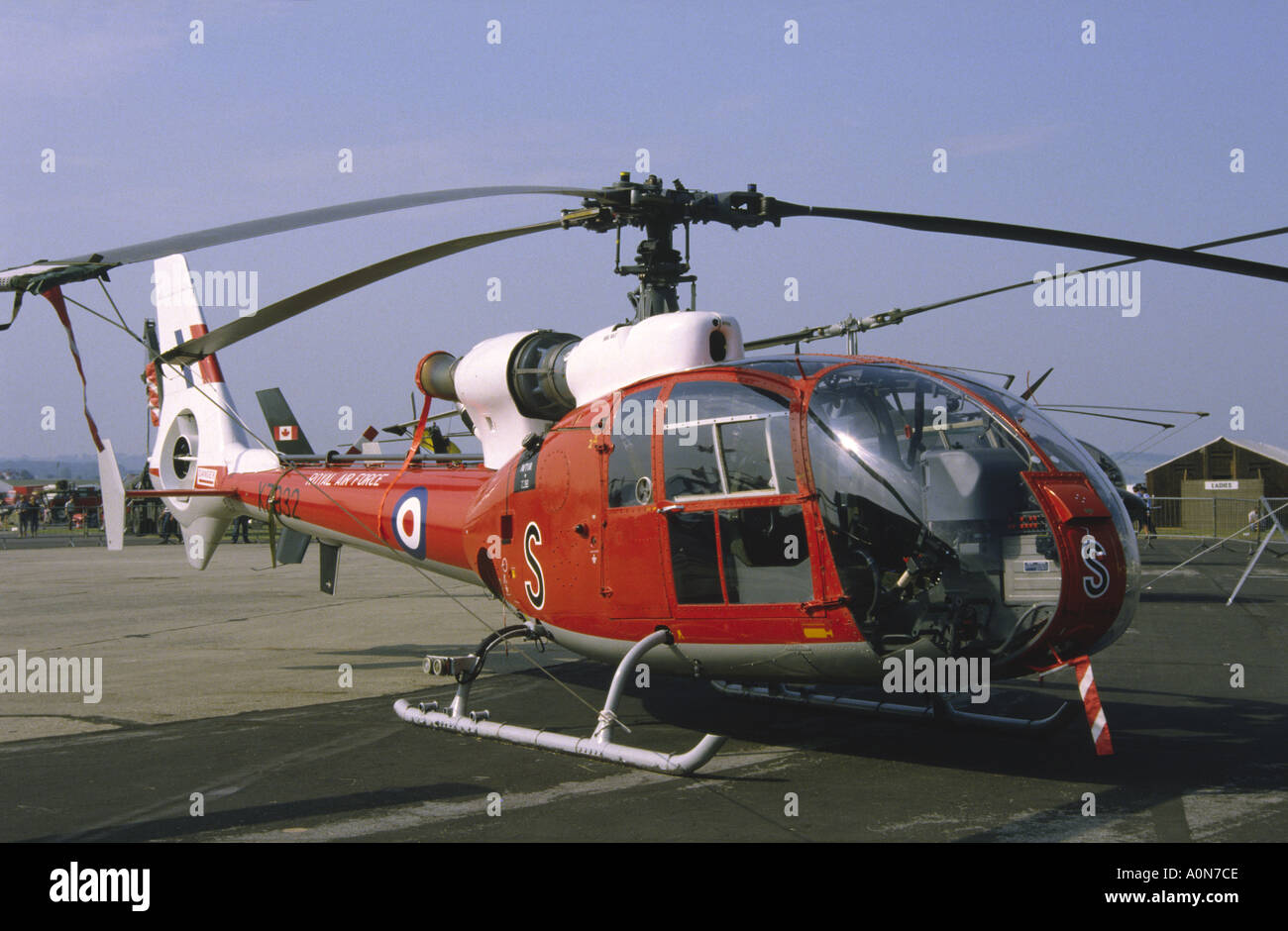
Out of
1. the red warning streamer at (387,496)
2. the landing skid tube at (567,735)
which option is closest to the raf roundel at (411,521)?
the red warning streamer at (387,496)

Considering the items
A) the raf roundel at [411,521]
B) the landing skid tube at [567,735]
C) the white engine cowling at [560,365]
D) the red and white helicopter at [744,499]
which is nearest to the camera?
the red and white helicopter at [744,499]

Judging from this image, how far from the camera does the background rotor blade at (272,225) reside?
6.94 metres

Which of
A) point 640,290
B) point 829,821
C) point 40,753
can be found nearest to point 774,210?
point 640,290

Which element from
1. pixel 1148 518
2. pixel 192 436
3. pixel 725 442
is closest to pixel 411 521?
pixel 725 442

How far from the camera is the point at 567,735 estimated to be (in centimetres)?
848

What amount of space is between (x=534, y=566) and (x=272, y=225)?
11.2 feet

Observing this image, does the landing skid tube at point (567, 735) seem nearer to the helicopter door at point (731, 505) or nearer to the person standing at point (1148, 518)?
the helicopter door at point (731, 505)

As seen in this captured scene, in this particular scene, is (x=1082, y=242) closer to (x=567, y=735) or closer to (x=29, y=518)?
(x=567, y=735)

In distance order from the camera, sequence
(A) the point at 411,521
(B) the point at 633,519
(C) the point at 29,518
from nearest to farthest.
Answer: (B) the point at 633,519 → (A) the point at 411,521 → (C) the point at 29,518

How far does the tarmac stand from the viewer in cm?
625

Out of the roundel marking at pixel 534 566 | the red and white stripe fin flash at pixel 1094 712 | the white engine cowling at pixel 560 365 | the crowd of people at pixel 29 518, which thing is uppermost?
the white engine cowling at pixel 560 365

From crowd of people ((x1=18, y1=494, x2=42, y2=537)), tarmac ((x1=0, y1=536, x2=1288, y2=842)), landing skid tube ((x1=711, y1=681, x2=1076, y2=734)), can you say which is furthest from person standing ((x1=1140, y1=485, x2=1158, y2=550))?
crowd of people ((x1=18, y1=494, x2=42, y2=537))

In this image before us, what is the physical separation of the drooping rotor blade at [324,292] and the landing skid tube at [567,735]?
10.2 feet

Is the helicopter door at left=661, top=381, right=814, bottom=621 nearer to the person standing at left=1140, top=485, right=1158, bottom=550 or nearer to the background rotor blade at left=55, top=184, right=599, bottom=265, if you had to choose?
the background rotor blade at left=55, top=184, right=599, bottom=265
